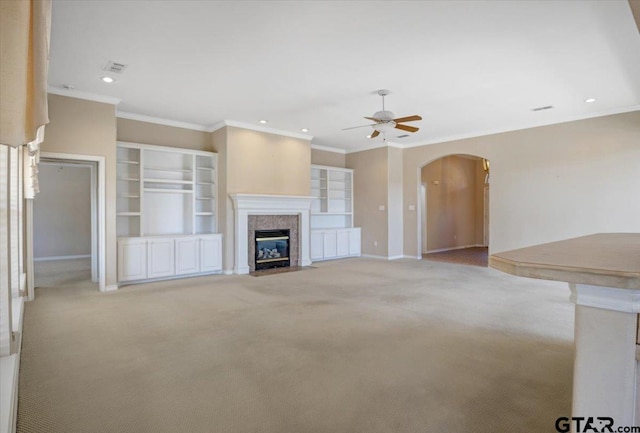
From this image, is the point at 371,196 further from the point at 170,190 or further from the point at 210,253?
the point at 170,190

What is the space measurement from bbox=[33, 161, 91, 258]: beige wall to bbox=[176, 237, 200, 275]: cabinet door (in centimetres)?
497

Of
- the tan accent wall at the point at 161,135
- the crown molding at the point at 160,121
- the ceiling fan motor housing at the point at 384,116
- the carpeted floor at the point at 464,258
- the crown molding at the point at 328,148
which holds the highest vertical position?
the crown molding at the point at 328,148

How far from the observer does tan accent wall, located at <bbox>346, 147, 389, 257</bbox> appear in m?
9.09

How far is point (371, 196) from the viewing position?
31.0 feet

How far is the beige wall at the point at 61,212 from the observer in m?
8.95

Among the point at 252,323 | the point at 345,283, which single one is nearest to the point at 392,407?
the point at 252,323

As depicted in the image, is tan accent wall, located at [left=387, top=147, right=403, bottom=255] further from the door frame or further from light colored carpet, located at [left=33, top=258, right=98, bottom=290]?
light colored carpet, located at [left=33, top=258, right=98, bottom=290]

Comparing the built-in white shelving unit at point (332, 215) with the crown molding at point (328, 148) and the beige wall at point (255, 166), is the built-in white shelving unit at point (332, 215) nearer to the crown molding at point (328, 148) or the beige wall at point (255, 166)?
the crown molding at point (328, 148)

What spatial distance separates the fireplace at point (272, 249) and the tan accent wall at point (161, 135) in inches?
86.7

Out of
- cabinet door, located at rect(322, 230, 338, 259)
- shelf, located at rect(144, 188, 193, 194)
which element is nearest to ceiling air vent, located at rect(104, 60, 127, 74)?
shelf, located at rect(144, 188, 193, 194)

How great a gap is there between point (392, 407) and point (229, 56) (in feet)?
12.6

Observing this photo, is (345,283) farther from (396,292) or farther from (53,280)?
(53,280)

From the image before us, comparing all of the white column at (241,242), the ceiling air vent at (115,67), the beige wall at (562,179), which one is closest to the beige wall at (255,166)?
the white column at (241,242)

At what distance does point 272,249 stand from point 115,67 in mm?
4458
